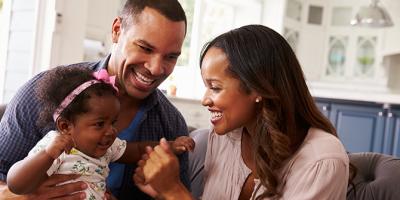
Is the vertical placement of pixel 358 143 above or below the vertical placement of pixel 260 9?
below

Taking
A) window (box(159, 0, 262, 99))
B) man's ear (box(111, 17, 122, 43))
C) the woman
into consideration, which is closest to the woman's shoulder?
the woman

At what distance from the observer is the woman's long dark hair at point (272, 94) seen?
128 cm

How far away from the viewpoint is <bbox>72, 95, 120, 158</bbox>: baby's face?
128 cm

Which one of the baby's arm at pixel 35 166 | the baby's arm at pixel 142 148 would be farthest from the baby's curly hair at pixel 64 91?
the baby's arm at pixel 142 148

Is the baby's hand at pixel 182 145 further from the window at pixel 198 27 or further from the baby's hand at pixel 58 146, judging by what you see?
the window at pixel 198 27

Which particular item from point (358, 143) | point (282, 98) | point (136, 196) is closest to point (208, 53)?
point (282, 98)

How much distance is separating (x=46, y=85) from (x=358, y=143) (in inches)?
176

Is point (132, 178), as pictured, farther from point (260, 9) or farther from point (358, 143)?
point (260, 9)

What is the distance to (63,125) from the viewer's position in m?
1.29

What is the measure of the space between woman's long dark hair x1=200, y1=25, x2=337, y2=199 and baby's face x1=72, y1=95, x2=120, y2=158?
1.24 feet

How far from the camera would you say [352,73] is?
6.70 m

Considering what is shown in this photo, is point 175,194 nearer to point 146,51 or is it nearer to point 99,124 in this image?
point 99,124

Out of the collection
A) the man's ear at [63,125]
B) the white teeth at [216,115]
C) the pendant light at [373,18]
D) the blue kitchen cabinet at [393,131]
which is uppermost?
the pendant light at [373,18]

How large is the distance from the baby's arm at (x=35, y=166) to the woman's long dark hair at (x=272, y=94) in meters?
0.52
